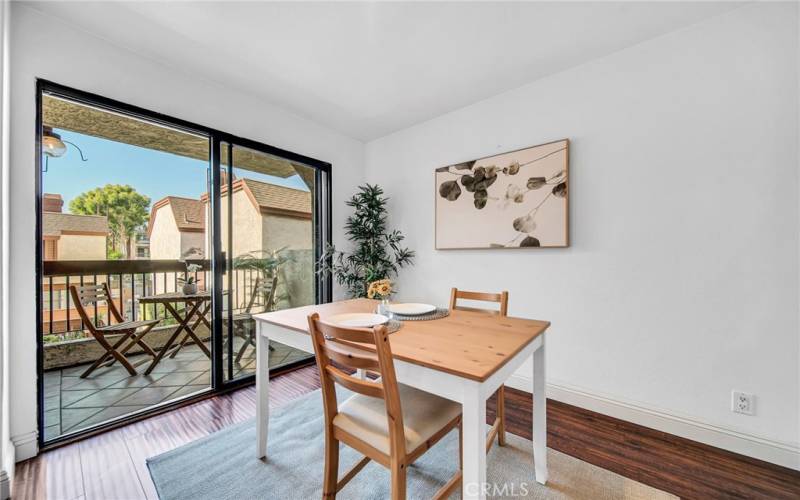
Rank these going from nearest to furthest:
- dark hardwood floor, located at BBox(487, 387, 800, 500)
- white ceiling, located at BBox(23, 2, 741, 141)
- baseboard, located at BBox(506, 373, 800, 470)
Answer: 1. dark hardwood floor, located at BBox(487, 387, 800, 500)
2. baseboard, located at BBox(506, 373, 800, 470)
3. white ceiling, located at BBox(23, 2, 741, 141)

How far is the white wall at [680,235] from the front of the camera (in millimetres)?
1711

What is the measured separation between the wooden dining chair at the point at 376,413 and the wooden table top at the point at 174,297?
7.67 feet

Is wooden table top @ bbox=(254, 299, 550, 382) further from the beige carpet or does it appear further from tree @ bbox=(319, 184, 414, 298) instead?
tree @ bbox=(319, 184, 414, 298)

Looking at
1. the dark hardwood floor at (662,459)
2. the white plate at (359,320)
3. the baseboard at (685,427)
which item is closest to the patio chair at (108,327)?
the white plate at (359,320)

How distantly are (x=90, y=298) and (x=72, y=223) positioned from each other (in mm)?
697

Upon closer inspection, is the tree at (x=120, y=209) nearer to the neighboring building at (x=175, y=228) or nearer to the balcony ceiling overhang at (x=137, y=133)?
the neighboring building at (x=175, y=228)

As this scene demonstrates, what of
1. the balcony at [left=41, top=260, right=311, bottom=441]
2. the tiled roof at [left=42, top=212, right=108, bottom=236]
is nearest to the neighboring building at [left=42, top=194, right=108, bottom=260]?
the tiled roof at [left=42, top=212, right=108, bottom=236]

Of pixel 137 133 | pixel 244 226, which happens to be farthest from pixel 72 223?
pixel 244 226

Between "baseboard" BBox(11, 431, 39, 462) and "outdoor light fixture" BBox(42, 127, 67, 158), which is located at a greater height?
"outdoor light fixture" BBox(42, 127, 67, 158)

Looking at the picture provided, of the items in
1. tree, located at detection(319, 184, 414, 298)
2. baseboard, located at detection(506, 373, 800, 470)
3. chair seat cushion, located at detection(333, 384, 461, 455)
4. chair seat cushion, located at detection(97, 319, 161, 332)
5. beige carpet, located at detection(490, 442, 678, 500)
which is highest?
tree, located at detection(319, 184, 414, 298)

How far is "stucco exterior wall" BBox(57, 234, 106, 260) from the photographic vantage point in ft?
8.46

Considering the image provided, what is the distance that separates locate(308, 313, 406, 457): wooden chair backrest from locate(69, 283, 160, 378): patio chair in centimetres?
252

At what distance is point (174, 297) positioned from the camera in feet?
10.4

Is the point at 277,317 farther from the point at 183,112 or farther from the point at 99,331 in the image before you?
the point at 99,331
